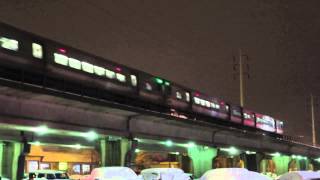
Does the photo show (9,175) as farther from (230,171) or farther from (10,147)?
(230,171)

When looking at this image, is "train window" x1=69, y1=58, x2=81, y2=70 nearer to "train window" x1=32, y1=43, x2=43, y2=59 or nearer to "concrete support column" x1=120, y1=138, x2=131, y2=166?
"train window" x1=32, y1=43, x2=43, y2=59

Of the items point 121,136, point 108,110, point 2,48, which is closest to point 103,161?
point 121,136

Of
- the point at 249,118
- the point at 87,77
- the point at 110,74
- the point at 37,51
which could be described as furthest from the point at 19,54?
the point at 249,118

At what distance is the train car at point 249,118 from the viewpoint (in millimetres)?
56025

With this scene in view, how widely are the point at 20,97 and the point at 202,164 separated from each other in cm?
3026

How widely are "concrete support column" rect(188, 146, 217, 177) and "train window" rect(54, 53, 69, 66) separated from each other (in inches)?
1031

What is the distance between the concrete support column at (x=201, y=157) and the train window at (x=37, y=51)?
28.3m

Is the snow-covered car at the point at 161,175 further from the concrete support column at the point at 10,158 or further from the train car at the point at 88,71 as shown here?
the concrete support column at the point at 10,158

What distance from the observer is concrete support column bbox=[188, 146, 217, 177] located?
51.6 metres

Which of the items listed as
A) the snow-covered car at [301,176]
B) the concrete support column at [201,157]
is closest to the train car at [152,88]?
the concrete support column at [201,157]

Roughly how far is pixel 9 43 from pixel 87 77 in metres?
6.65

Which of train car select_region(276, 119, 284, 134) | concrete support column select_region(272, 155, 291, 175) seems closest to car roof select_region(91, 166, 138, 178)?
train car select_region(276, 119, 284, 134)

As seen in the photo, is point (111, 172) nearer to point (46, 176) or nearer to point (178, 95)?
point (46, 176)

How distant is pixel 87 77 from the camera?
1175 inches
